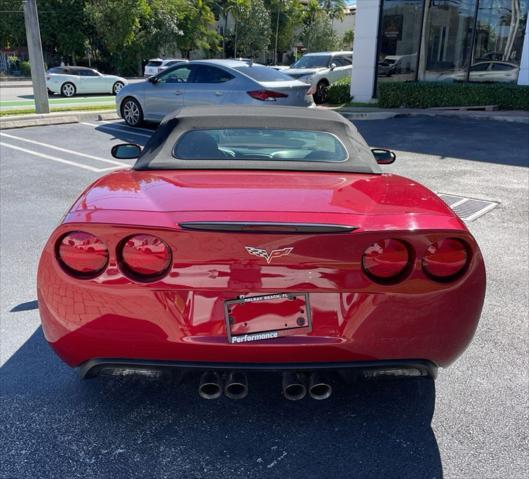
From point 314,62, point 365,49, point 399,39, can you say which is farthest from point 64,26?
point 399,39

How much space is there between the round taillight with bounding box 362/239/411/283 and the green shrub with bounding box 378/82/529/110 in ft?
48.3

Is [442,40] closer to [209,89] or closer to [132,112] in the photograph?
[209,89]

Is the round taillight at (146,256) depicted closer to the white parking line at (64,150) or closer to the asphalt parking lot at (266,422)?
the asphalt parking lot at (266,422)

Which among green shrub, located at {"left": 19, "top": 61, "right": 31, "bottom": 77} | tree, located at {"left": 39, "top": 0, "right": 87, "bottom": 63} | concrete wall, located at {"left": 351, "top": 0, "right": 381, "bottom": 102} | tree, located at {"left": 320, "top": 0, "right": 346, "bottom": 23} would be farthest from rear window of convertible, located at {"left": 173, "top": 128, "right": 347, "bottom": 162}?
tree, located at {"left": 320, "top": 0, "right": 346, "bottom": 23}

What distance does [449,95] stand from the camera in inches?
620

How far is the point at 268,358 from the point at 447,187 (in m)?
6.09

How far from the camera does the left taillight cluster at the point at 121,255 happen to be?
2.22 m

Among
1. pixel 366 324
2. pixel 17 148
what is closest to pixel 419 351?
pixel 366 324

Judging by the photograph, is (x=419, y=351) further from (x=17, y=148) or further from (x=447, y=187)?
(x=17, y=148)

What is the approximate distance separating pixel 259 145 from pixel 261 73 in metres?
7.91

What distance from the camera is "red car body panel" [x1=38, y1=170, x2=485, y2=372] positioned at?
2174mm

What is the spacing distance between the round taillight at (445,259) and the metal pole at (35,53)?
514 inches

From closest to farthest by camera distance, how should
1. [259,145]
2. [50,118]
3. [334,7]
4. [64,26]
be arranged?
[259,145]
[50,118]
[64,26]
[334,7]

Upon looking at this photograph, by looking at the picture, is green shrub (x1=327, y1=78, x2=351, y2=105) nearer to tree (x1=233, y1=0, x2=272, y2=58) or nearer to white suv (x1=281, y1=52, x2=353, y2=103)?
white suv (x1=281, y1=52, x2=353, y2=103)
